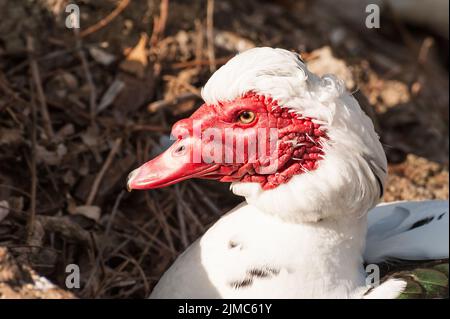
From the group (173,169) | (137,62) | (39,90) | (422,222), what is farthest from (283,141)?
(137,62)

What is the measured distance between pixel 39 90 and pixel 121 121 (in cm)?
40

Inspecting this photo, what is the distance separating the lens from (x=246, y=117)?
271 centimetres

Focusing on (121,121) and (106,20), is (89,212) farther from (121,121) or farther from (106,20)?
(106,20)

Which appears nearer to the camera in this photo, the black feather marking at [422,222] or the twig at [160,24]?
the black feather marking at [422,222]

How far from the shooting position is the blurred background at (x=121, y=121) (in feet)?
11.2

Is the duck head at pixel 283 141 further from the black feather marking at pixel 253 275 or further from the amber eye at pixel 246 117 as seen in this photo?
the black feather marking at pixel 253 275

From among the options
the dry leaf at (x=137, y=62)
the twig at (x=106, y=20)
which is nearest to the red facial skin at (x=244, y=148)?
the dry leaf at (x=137, y=62)

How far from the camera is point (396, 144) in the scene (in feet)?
15.1

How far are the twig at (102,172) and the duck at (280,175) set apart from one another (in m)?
0.82

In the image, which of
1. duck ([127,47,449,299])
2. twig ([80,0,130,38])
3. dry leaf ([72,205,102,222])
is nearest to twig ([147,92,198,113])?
twig ([80,0,130,38])

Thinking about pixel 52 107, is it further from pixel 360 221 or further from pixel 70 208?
pixel 360 221

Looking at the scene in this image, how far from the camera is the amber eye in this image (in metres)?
2.70

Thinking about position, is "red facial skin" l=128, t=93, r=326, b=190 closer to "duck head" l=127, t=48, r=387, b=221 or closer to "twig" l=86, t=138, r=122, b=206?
"duck head" l=127, t=48, r=387, b=221

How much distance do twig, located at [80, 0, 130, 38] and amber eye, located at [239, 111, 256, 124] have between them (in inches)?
69.8
